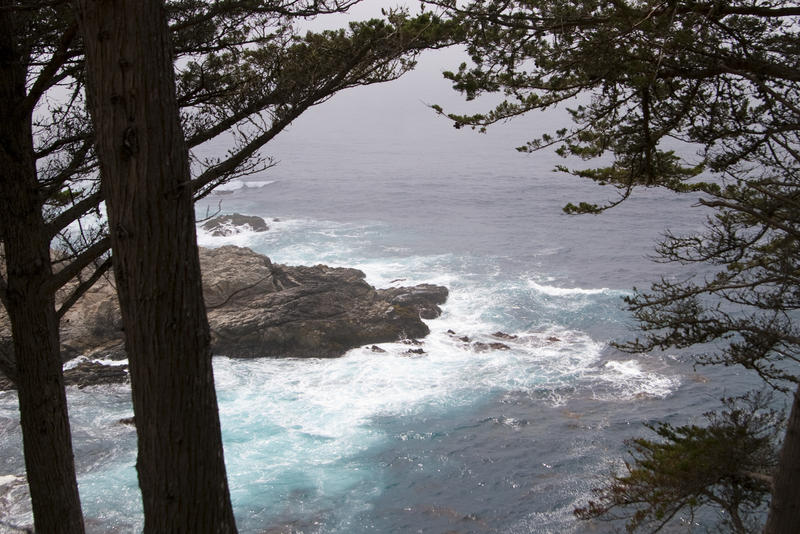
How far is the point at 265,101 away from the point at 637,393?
39.6 ft

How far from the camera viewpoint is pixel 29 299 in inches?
175

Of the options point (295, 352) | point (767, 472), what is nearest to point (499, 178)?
point (295, 352)

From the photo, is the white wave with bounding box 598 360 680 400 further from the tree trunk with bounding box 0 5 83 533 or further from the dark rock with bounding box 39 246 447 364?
the tree trunk with bounding box 0 5 83 533

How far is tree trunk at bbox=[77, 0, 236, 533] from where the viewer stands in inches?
101

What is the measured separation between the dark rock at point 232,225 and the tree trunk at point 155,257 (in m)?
27.0

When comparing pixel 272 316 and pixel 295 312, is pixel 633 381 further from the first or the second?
pixel 272 316

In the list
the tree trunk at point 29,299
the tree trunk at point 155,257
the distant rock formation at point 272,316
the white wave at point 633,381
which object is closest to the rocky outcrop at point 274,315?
the distant rock formation at point 272,316

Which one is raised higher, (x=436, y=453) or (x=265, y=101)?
(x=265, y=101)

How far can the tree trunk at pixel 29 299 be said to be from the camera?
4.44 meters

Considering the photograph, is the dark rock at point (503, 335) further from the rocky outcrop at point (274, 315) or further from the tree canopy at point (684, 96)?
the tree canopy at point (684, 96)

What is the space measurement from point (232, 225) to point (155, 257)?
28.6 meters

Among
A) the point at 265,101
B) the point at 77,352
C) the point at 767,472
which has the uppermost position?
the point at 265,101

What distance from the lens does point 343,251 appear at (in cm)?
2688

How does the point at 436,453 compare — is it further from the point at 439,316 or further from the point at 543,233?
the point at 543,233
